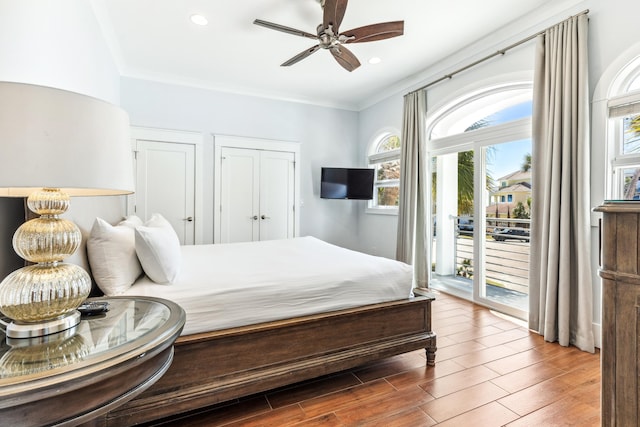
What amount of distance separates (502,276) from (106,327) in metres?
3.64

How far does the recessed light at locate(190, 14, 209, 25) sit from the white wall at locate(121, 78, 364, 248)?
1624 mm

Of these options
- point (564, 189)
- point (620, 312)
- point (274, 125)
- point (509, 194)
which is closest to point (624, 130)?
point (564, 189)

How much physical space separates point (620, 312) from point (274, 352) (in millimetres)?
1555

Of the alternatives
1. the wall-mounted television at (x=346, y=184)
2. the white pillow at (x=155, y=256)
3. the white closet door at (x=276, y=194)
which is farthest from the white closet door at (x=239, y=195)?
the white pillow at (x=155, y=256)

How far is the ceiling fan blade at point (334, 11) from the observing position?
2.30 meters

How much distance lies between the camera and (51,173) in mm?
817

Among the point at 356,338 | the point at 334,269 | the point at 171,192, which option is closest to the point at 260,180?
the point at 171,192

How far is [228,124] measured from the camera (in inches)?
192

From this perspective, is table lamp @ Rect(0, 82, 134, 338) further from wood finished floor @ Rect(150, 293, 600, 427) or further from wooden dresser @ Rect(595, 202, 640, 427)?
wooden dresser @ Rect(595, 202, 640, 427)

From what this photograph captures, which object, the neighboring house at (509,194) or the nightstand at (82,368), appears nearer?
the nightstand at (82,368)

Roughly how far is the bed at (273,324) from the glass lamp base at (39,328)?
64 centimetres

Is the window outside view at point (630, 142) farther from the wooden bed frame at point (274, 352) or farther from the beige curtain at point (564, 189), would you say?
the wooden bed frame at point (274, 352)

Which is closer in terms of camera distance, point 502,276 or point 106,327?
point 106,327

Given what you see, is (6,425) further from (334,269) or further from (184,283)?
(334,269)
